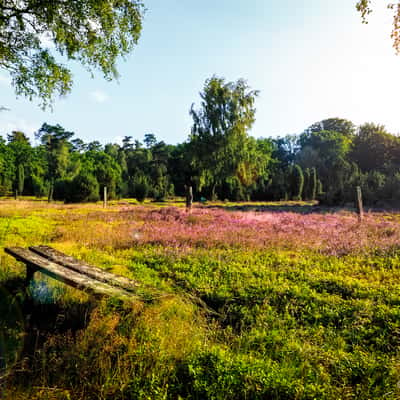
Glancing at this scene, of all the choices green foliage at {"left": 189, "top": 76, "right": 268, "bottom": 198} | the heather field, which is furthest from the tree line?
the heather field

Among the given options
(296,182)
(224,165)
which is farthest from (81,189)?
(296,182)

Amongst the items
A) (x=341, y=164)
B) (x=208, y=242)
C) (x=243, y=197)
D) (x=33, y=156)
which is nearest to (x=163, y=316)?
(x=208, y=242)

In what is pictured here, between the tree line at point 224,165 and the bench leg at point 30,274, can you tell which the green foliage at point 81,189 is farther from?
the bench leg at point 30,274

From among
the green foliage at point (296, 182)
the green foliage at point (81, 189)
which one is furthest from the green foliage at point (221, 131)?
the green foliage at point (296, 182)

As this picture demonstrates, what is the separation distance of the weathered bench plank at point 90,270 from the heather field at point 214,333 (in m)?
0.31

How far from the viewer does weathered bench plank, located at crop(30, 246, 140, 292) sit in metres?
4.27

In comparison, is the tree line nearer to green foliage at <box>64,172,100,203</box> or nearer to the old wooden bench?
green foliage at <box>64,172,100,203</box>

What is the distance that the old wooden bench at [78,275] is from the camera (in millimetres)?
3701

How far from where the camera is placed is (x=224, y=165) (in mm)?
39688

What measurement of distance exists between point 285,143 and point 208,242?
351 ft

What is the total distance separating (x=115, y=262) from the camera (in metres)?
7.14

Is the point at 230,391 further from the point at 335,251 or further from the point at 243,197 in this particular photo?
the point at 243,197

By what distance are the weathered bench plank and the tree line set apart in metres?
31.0

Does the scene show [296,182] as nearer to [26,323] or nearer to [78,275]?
[78,275]
